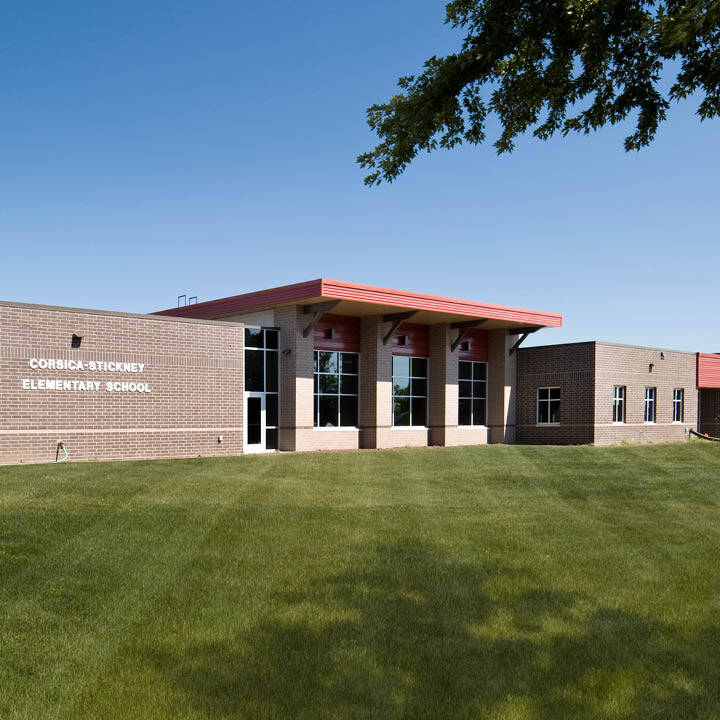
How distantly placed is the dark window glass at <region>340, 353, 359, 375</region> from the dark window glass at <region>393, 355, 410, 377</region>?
1958 millimetres

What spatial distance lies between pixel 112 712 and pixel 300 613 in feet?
7.78

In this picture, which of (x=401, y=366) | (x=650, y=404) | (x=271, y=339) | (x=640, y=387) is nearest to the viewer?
(x=271, y=339)

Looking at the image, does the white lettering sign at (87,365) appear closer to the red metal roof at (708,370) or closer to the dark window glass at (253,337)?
the dark window glass at (253,337)

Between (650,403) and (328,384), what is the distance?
53.3 feet

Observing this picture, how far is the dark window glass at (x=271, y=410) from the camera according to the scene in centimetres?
2584

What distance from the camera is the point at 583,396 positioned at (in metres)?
31.2

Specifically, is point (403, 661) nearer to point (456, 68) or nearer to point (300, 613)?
point (300, 613)

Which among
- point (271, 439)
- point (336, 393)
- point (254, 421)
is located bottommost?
point (271, 439)

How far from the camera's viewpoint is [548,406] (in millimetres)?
32438

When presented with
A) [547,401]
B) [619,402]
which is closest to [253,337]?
[547,401]

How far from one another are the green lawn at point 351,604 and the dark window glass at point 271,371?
37.1 ft

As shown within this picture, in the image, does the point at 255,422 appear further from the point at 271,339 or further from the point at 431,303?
the point at 431,303

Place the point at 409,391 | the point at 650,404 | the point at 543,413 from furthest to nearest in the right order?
1. the point at 650,404
2. the point at 543,413
3. the point at 409,391

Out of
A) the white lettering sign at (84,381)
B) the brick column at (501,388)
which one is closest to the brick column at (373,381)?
the brick column at (501,388)
